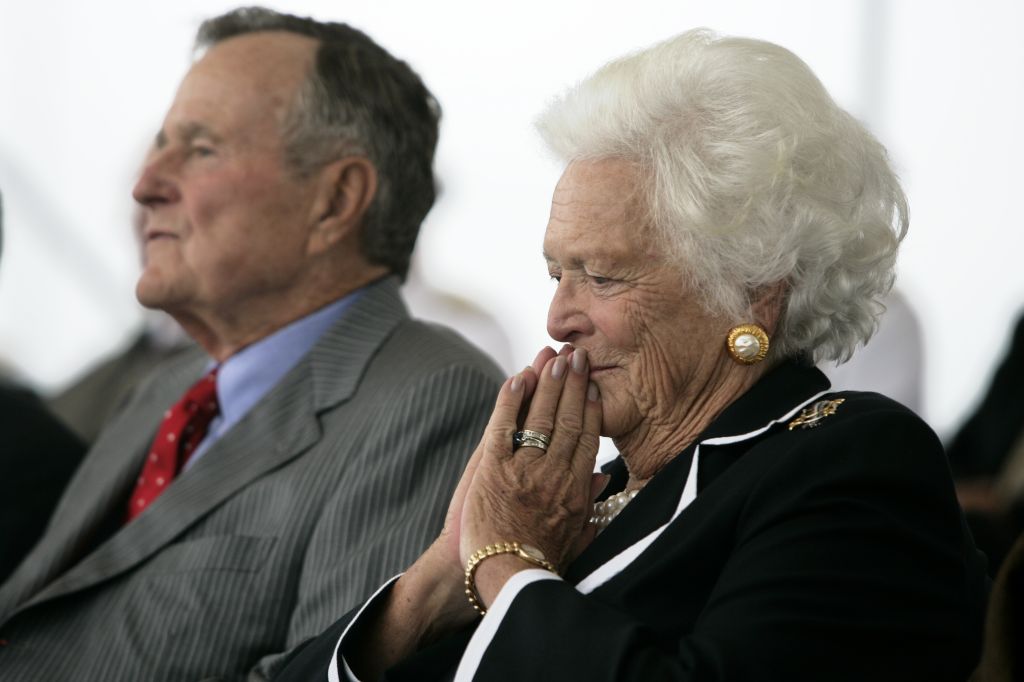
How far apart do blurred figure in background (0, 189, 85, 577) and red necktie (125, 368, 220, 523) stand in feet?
1.39

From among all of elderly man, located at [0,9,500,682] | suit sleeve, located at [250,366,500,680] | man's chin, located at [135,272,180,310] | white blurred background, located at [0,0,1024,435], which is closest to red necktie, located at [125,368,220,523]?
elderly man, located at [0,9,500,682]

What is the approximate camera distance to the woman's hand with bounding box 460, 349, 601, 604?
1892 mm

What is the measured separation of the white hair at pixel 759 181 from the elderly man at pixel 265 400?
2.36 ft

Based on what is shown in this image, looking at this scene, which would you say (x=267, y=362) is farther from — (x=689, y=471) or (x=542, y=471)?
(x=689, y=471)

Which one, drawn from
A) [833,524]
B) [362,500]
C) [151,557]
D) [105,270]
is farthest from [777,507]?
[105,270]

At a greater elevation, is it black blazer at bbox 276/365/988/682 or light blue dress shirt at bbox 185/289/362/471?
light blue dress shirt at bbox 185/289/362/471

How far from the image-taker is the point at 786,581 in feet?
5.16

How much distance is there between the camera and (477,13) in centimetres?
493

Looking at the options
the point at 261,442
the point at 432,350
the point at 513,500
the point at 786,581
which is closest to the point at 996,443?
the point at 432,350

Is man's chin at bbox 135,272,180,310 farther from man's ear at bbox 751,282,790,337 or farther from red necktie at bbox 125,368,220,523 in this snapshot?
man's ear at bbox 751,282,790,337

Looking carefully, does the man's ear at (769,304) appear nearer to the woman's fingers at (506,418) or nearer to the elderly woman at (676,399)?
the elderly woman at (676,399)

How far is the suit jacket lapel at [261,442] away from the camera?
2602 millimetres

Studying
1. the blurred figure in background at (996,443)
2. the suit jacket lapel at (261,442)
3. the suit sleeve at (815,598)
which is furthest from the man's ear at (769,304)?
the blurred figure in background at (996,443)

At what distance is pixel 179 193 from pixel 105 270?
117 inches
